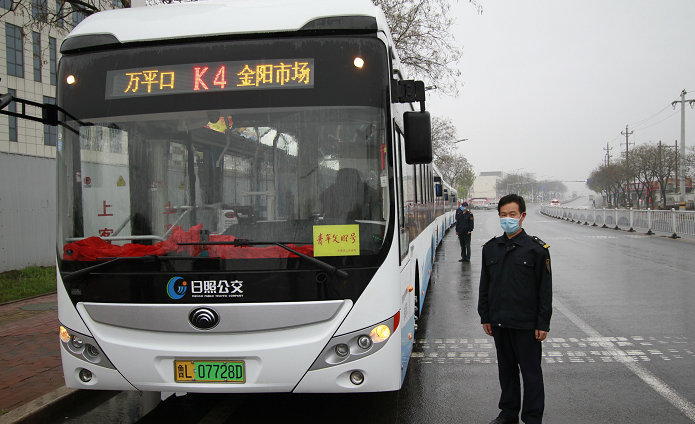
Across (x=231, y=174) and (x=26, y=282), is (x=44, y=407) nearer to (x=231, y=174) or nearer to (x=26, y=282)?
(x=231, y=174)

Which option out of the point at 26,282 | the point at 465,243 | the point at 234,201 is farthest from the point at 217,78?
the point at 465,243

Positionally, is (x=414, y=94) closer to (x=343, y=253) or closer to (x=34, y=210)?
(x=343, y=253)

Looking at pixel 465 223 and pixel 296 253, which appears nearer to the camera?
pixel 296 253

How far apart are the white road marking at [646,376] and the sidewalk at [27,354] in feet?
17.8

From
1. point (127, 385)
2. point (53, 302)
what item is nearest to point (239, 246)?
point (127, 385)

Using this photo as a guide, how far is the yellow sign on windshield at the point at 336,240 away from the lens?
141 inches

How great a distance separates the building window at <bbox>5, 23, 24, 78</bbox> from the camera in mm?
30688

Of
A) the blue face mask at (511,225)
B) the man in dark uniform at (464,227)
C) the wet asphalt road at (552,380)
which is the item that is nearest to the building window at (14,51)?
the man in dark uniform at (464,227)

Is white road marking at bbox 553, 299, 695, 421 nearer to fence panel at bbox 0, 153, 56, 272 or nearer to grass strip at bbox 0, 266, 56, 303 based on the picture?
grass strip at bbox 0, 266, 56, 303

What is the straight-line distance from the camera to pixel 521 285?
12.7 ft

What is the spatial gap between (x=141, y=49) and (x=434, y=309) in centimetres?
656

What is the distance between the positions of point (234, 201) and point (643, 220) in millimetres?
29339

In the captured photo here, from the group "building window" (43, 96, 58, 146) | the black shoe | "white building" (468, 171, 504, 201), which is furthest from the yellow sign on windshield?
"white building" (468, 171, 504, 201)

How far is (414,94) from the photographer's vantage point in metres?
3.99
